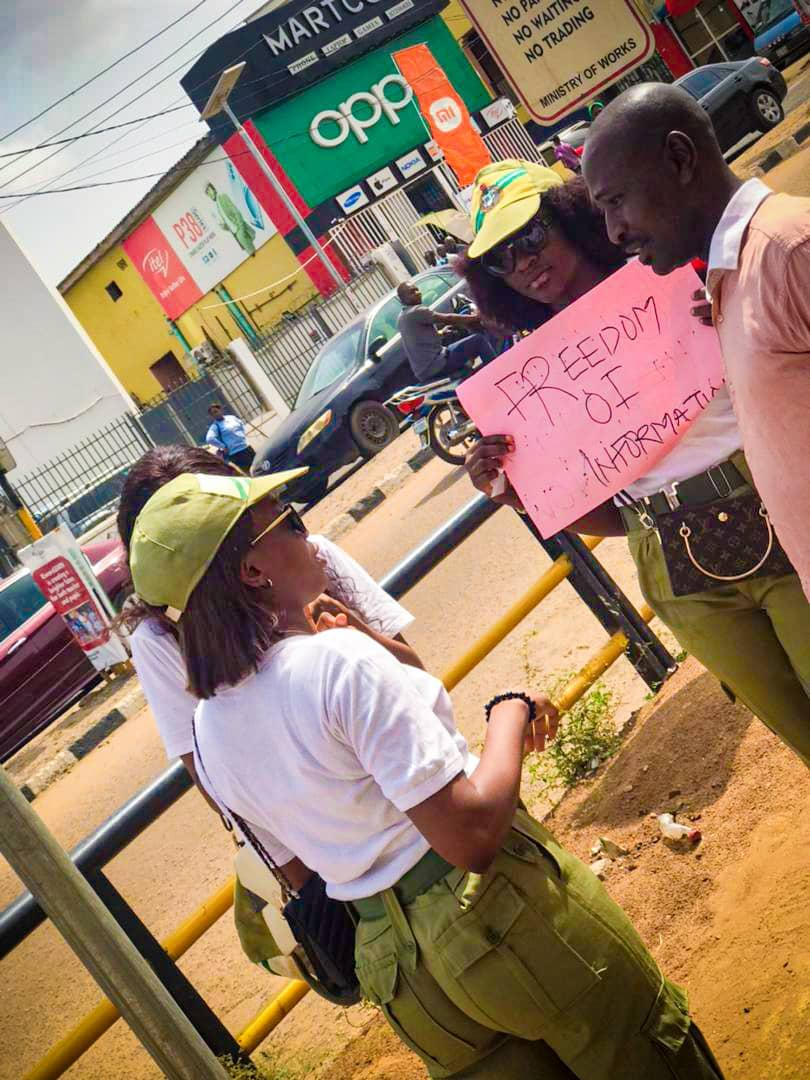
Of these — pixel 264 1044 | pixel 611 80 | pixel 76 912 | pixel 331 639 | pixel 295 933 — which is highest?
pixel 611 80

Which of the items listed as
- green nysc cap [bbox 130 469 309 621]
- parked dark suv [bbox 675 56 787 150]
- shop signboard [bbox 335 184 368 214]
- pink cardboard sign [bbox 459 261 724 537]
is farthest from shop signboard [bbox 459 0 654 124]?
shop signboard [bbox 335 184 368 214]

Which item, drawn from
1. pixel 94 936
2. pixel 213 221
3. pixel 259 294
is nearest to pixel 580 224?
pixel 94 936

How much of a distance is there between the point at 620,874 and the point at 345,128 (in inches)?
1229

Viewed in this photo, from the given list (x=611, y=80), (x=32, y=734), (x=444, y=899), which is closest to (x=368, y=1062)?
(x=444, y=899)

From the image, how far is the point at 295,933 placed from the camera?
225cm

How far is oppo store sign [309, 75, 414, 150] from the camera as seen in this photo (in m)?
31.9

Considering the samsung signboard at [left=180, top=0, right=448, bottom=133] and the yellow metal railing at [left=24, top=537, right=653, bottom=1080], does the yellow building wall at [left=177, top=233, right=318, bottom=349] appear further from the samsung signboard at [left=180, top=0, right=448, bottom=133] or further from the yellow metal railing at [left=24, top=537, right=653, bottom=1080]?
the yellow metal railing at [left=24, top=537, right=653, bottom=1080]

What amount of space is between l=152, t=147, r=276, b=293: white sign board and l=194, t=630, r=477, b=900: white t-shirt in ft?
104

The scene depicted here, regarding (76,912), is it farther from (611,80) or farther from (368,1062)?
(611,80)

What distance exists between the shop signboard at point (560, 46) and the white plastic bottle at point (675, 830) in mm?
3451

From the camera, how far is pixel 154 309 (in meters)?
38.4

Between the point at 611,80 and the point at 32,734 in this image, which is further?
the point at 32,734

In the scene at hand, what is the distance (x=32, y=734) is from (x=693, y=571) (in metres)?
10.7

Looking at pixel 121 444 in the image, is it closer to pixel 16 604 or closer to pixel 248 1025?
pixel 16 604
